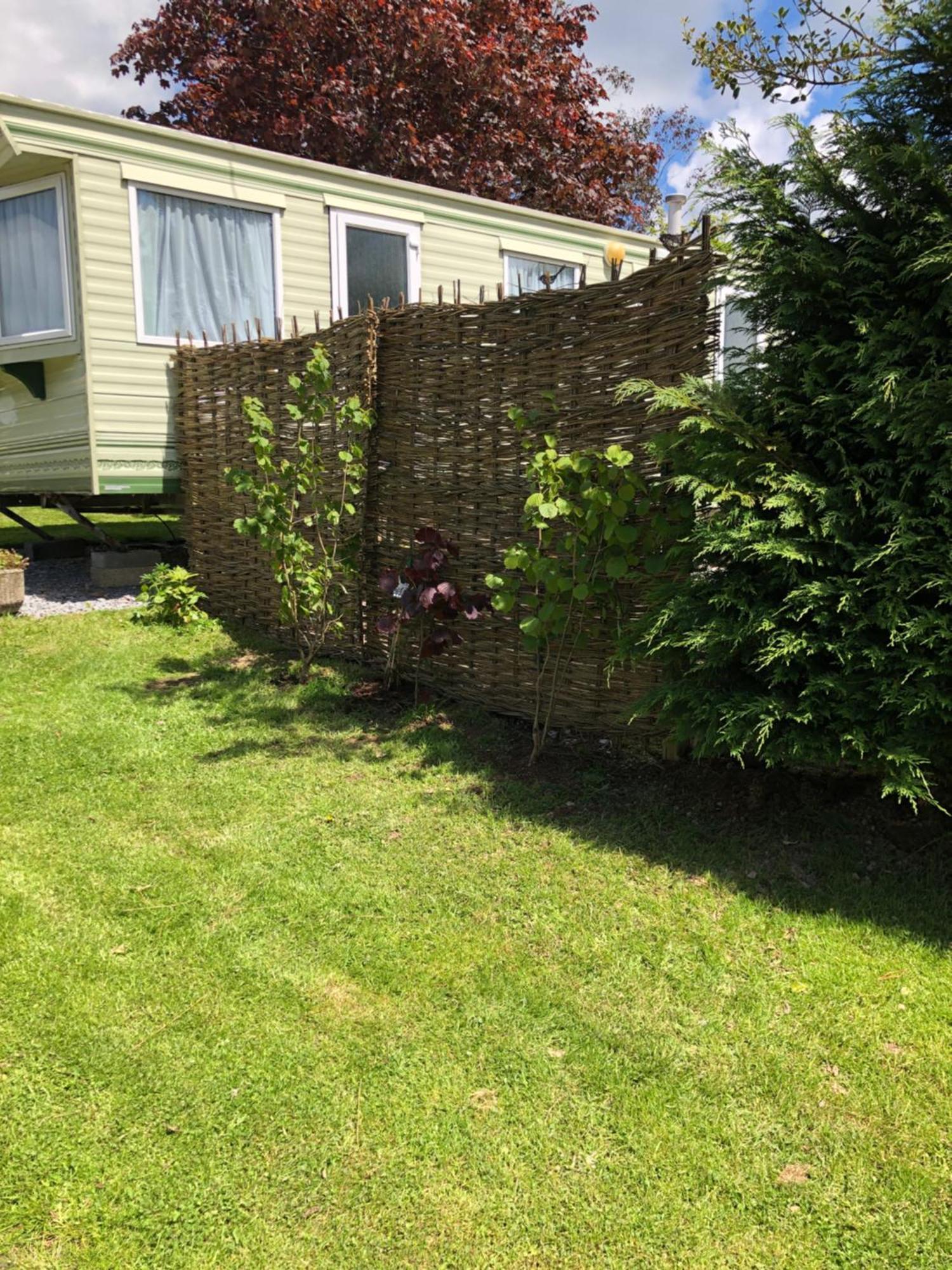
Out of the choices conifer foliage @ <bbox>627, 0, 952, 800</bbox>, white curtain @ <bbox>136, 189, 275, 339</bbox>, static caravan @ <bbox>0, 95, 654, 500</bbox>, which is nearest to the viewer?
conifer foliage @ <bbox>627, 0, 952, 800</bbox>

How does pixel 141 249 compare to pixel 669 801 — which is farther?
pixel 141 249

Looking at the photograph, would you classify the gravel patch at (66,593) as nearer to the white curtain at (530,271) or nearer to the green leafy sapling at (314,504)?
the green leafy sapling at (314,504)

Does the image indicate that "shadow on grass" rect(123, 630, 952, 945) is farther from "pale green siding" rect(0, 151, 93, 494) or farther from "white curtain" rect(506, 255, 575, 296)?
"white curtain" rect(506, 255, 575, 296)

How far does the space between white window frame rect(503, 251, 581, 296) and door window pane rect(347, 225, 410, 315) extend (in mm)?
1200

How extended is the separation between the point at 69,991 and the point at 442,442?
3321mm

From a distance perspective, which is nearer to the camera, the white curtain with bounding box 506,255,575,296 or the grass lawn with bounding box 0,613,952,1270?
the grass lawn with bounding box 0,613,952,1270

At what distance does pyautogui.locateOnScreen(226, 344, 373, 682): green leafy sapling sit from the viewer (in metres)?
5.20

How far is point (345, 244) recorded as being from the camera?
8680mm

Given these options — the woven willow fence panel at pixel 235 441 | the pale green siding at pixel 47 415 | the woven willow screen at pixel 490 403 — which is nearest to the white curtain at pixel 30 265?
the pale green siding at pixel 47 415

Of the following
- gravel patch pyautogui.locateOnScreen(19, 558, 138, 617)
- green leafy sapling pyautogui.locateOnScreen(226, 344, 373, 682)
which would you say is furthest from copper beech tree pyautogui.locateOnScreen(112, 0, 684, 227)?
green leafy sapling pyautogui.locateOnScreen(226, 344, 373, 682)

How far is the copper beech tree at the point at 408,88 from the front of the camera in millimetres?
16938

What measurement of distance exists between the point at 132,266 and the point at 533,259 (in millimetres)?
4361

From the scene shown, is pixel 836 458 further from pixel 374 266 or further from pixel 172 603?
pixel 374 266

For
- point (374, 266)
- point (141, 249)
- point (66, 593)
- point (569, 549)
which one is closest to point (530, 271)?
point (374, 266)
